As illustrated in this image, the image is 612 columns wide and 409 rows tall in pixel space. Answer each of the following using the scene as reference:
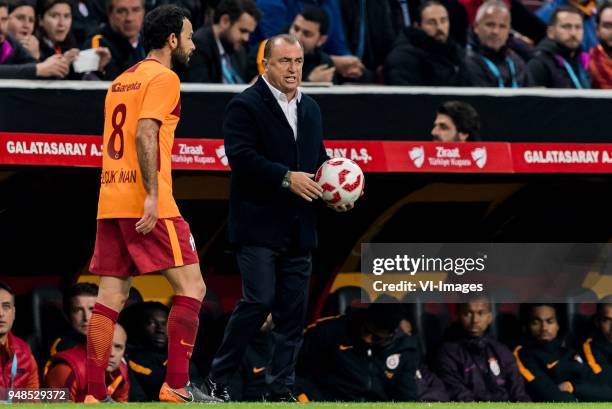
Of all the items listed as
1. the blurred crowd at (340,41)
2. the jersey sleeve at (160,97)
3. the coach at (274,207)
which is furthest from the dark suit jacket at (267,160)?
the blurred crowd at (340,41)

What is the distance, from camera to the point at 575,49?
37.2 ft

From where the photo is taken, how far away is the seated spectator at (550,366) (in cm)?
1036

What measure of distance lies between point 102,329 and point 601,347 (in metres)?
4.86

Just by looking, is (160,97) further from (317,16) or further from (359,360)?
(317,16)

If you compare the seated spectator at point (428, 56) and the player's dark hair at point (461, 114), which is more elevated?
the seated spectator at point (428, 56)

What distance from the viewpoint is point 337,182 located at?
7562mm

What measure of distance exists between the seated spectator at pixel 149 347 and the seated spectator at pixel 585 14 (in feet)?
15.0

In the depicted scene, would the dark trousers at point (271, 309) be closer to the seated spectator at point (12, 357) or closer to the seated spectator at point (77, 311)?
the seated spectator at point (12, 357)

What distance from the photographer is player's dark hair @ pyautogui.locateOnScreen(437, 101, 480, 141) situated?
9.25m

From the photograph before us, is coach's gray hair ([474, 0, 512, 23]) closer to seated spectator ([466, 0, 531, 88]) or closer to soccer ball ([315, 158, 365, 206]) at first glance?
seated spectator ([466, 0, 531, 88])

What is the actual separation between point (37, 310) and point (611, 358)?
3.96m

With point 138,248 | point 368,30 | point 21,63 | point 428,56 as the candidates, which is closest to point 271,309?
point 138,248

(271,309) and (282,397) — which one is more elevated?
(271,309)

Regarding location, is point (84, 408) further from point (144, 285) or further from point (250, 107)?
point (144, 285)
